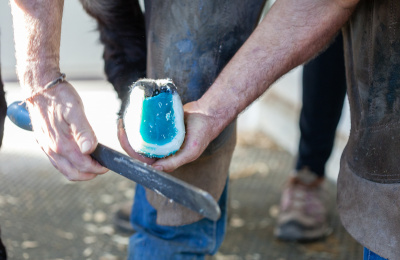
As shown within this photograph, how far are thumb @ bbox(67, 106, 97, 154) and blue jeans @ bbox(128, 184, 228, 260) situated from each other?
301mm

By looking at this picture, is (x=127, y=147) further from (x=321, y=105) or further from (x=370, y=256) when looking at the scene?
(x=321, y=105)

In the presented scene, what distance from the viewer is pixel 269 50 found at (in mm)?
874

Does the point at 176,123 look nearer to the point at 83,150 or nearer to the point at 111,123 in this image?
the point at 83,150

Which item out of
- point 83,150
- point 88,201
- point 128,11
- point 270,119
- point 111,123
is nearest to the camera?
point 83,150

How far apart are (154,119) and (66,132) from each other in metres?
0.15

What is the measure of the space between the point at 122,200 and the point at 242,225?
438 mm

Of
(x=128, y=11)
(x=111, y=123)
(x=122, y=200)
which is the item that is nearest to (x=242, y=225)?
(x=122, y=200)

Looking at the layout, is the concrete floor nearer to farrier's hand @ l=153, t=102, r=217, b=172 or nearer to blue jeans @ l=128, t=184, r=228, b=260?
blue jeans @ l=128, t=184, r=228, b=260

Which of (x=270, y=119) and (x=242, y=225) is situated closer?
(x=242, y=225)

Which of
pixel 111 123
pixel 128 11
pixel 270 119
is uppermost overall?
pixel 128 11

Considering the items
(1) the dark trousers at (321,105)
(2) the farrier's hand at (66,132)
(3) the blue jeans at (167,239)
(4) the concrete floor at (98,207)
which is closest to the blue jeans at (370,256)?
(3) the blue jeans at (167,239)

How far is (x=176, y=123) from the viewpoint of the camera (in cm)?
80

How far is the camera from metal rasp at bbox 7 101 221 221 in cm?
67

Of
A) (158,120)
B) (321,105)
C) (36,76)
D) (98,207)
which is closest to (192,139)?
(158,120)
